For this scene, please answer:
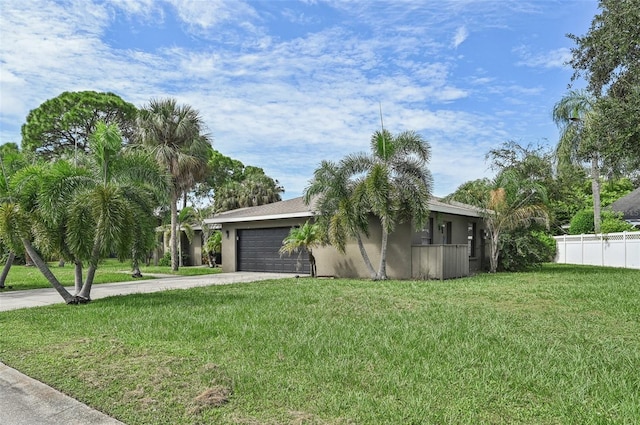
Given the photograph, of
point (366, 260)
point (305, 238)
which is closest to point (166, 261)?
point (305, 238)

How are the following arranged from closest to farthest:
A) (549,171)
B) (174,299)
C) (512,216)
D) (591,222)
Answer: (174,299) → (512,216) → (591,222) → (549,171)

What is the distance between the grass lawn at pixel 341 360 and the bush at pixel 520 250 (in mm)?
8520

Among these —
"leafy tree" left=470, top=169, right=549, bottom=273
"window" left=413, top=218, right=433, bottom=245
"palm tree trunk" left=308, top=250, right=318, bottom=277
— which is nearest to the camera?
"window" left=413, top=218, right=433, bottom=245

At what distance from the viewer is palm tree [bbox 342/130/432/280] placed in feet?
44.0

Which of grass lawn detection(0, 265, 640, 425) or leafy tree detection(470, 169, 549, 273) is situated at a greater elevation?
leafy tree detection(470, 169, 549, 273)

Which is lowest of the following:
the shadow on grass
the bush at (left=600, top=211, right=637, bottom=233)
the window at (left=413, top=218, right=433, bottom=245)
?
the shadow on grass

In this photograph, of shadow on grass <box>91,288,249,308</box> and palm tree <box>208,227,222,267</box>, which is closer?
shadow on grass <box>91,288,249,308</box>

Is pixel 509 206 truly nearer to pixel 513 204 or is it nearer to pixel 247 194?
pixel 513 204

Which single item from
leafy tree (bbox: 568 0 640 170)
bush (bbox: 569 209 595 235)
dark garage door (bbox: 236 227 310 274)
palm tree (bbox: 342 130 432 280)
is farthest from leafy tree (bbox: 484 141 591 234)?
dark garage door (bbox: 236 227 310 274)

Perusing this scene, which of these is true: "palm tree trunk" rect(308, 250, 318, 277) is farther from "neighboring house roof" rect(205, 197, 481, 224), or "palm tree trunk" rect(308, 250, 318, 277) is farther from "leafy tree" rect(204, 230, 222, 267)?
"leafy tree" rect(204, 230, 222, 267)

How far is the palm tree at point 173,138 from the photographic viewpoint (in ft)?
65.6

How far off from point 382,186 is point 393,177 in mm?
897

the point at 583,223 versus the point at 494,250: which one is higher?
the point at 583,223

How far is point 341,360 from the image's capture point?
4.76 m
